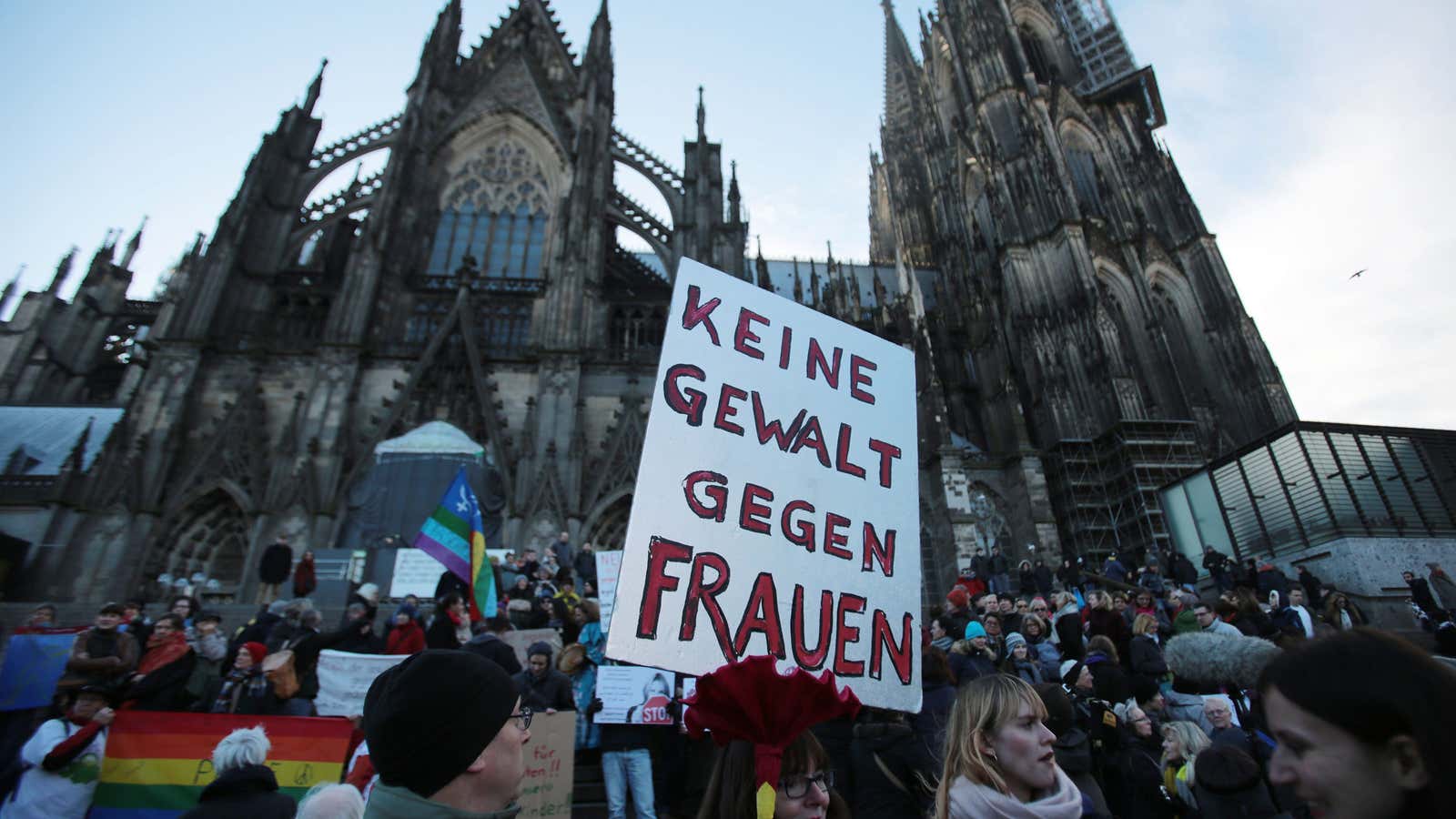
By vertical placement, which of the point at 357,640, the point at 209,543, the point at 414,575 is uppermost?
the point at 209,543

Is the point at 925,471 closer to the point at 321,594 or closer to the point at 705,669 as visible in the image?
the point at 321,594

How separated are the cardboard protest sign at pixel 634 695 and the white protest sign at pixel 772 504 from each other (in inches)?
118

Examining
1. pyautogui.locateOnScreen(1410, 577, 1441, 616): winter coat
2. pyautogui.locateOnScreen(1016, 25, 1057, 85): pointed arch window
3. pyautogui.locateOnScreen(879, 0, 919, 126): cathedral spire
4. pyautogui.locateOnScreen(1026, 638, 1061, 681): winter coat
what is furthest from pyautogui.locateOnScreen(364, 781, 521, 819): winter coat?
pyautogui.locateOnScreen(879, 0, 919, 126): cathedral spire

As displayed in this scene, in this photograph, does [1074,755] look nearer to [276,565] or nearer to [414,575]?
[276,565]

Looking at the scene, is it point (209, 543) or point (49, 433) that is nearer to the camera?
point (209, 543)

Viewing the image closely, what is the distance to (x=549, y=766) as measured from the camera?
16.3 feet

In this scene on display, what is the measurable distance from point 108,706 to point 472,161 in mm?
23622

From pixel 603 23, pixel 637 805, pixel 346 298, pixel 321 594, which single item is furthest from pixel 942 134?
pixel 637 805

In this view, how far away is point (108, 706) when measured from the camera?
472 cm

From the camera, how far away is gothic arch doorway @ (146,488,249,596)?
16.7 meters

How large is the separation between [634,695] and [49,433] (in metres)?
25.1

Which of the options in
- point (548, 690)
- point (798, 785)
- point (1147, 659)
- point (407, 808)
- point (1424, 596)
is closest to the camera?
point (407, 808)

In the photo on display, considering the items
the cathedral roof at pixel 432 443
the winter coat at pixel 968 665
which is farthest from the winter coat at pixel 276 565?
the winter coat at pixel 968 665

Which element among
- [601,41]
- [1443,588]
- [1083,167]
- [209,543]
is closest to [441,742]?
[1443,588]
